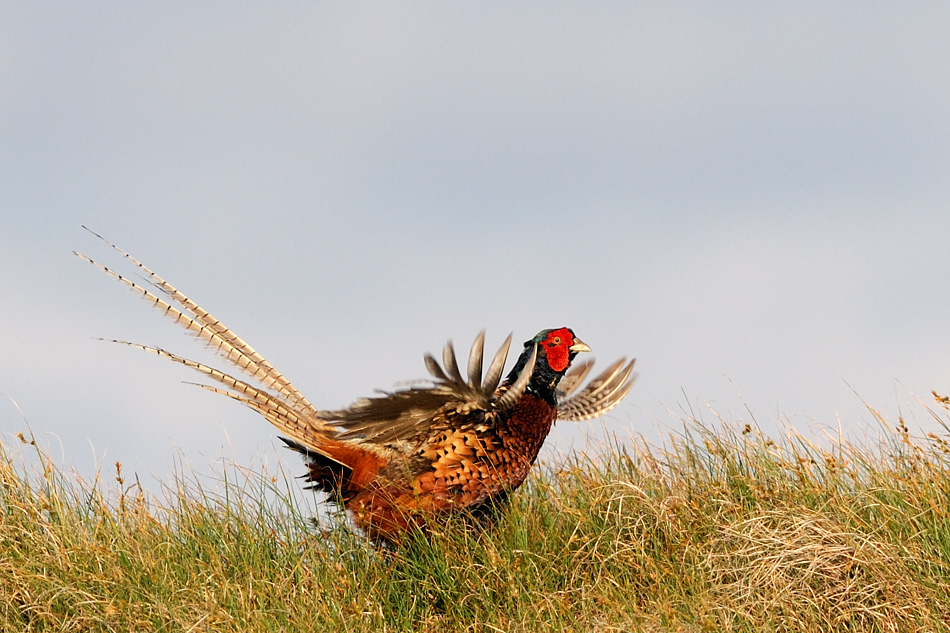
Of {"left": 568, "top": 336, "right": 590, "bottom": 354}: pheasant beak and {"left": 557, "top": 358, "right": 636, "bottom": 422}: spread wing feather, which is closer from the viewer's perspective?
{"left": 568, "top": 336, "right": 590, "bottom": 354}: pheasant beak

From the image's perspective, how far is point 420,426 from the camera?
6.38 metres

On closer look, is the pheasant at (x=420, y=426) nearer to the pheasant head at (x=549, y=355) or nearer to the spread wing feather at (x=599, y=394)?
the pheasant head at (x=549, y=355)

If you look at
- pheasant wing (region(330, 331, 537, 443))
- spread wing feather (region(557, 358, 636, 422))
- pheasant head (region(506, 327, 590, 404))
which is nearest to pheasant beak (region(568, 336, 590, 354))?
pheasant head (region(506, 327, 590, 404))

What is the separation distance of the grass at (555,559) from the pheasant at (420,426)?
216 millimetres

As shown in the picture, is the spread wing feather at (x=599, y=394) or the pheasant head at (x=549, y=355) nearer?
the pheasant head at (x=549, y=355)

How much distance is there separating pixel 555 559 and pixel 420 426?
118 centimetres

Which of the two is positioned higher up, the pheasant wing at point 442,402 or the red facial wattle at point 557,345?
the red facial wattle at point 557,345

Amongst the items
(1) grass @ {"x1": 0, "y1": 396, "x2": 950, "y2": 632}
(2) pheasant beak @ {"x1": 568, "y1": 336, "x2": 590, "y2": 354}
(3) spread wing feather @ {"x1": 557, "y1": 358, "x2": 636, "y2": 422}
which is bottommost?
(1) grass @ {"x1": 0, "y1": 396, "x2": 950, "y2": 632}

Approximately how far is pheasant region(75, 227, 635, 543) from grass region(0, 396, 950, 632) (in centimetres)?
22

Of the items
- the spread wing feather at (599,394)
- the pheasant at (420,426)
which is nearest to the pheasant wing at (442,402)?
the pheasant at (420,426)

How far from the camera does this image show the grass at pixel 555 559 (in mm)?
5676

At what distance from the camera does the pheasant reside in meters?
6.25

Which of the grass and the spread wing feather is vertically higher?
the spread wing feather

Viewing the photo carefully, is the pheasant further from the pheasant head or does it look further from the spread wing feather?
the spread wing feather
